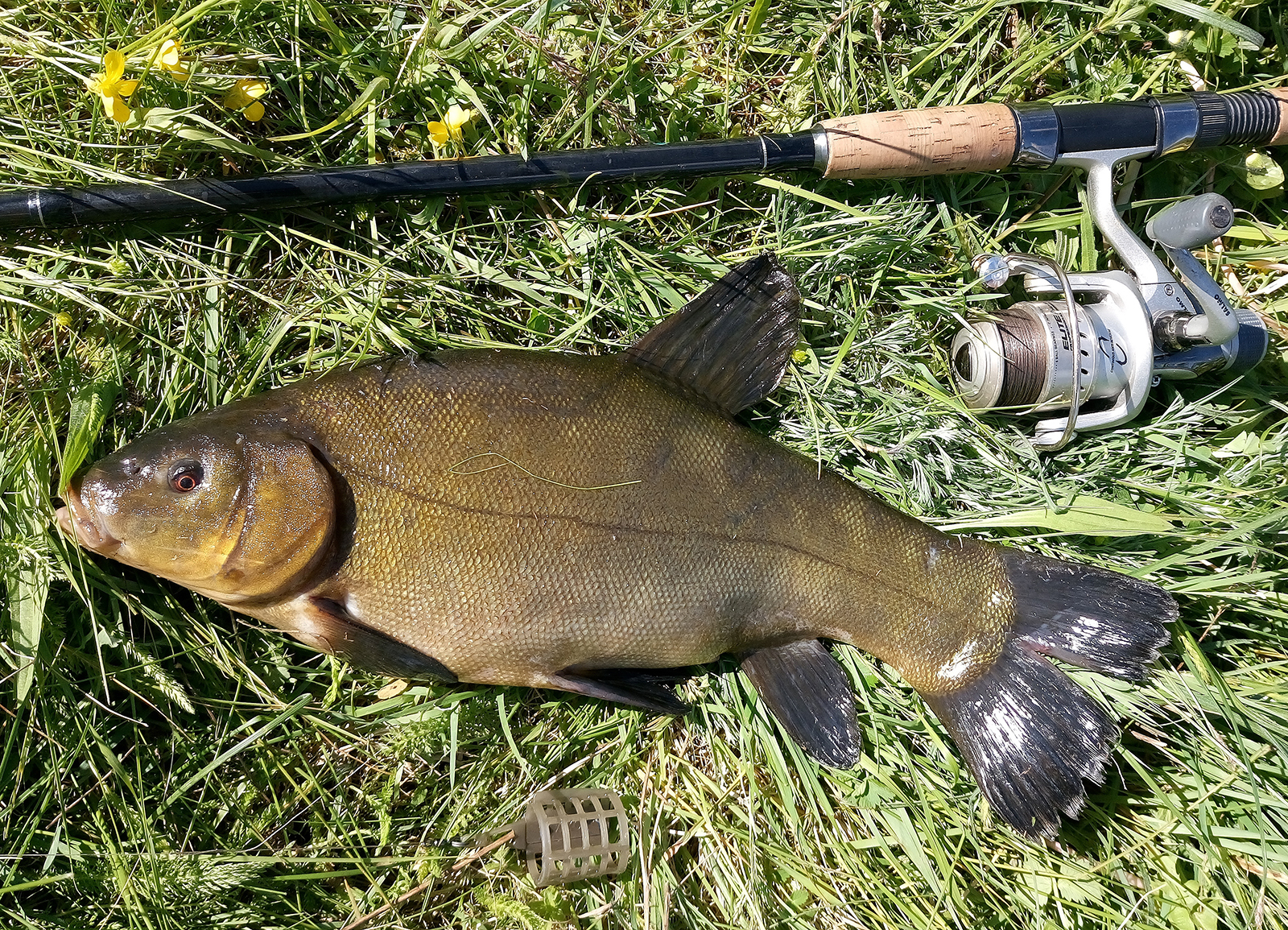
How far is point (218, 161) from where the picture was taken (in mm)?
2516

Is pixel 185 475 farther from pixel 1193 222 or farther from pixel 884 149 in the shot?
pixel 1193 222

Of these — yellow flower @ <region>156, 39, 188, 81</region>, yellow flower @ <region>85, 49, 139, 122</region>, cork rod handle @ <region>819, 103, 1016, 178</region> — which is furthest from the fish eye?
cork rod handle @ <region>819, 103, 1016, 178</region>

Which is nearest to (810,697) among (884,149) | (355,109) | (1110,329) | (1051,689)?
(1051,689)

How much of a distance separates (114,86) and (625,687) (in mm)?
2110

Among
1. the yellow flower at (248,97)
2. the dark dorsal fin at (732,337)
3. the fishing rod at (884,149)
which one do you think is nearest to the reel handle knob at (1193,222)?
the fishing rod at (884,149)

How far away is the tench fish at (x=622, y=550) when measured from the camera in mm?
2057

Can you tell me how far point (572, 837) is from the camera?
241 centimetres

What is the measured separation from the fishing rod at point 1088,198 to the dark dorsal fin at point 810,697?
97 centimetres

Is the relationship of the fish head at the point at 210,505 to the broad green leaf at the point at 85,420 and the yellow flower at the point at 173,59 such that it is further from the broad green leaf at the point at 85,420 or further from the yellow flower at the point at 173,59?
the yellow flower at the point at 173,59

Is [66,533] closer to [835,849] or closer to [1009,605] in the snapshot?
[835,849]

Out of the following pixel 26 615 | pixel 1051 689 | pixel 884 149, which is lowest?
pixel 1051 689

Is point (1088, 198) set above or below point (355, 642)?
above

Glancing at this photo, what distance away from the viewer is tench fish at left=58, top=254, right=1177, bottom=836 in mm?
2057

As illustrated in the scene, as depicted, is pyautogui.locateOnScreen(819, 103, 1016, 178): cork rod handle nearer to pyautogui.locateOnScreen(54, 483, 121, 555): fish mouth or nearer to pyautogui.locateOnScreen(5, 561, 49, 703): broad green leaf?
pyautogui.locateOnScreen(54, 483, 121, 555): fish mouth
